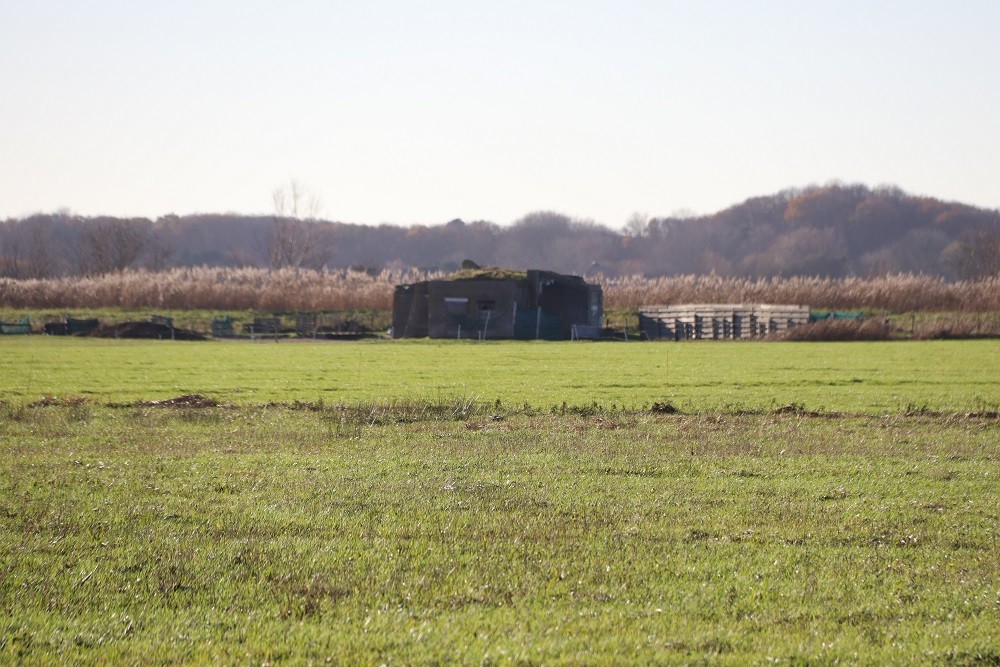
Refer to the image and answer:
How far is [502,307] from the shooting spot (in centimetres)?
6331

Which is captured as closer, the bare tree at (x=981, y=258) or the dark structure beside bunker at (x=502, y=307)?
the dark structure beside bunker at (x=502, y=307)

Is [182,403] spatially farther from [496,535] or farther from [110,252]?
[110,252]

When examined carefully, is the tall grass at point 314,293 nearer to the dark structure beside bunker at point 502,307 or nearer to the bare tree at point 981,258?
the dark structure beside bunker at point 502,307

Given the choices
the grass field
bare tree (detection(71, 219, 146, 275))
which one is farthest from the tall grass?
the grass field

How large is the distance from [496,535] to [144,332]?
55.4 m

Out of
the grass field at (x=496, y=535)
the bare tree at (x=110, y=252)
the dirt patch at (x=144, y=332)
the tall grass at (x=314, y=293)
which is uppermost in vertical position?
the bare tree at (x=110, y=252)

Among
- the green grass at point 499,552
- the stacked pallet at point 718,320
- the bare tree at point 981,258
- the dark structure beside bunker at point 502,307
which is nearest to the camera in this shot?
the green grass at point 499,552

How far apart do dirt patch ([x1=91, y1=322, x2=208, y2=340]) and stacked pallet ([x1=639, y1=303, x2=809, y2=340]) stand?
81.1ft

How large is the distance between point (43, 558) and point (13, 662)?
238cm

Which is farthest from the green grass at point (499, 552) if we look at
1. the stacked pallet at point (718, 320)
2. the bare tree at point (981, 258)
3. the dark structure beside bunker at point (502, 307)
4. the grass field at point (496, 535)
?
the bare tree at point (981, 258)

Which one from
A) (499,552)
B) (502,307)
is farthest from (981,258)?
(499,552)

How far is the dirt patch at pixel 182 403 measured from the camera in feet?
72.4

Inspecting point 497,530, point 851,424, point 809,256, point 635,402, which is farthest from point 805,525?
point 809,256

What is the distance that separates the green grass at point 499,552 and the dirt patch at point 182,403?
6008mm
